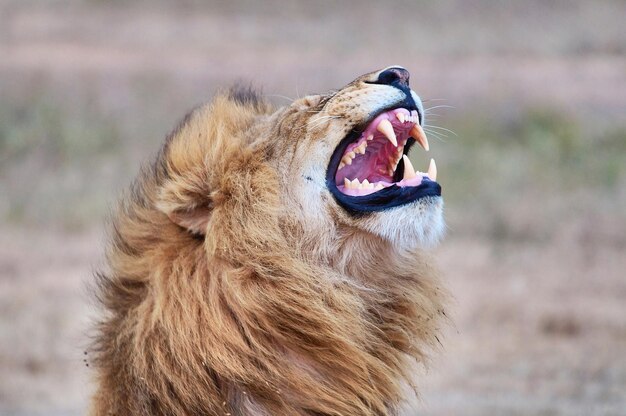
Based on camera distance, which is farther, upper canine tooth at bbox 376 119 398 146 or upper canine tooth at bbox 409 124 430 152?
upper canine tooth at bbox 409 124 430 152

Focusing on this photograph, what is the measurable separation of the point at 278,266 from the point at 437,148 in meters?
11.1

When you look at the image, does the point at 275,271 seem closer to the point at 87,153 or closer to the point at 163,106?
the point at 87,153

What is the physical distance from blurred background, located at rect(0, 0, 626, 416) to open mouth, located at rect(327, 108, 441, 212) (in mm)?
572

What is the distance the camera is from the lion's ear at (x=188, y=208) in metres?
3.37

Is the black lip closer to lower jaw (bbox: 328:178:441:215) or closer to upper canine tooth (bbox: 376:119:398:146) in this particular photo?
lower jaw (bbox: 328:178:441:215)

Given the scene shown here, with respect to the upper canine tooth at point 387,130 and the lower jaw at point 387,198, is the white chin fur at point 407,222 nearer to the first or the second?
the lower jaw at point 387,198

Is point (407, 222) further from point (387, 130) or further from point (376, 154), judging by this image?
point (376, 154)

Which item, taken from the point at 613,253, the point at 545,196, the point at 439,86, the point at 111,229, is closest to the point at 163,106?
the point at 439,86

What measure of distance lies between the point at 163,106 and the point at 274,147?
12.7 meters

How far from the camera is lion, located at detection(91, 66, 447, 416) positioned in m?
3.15

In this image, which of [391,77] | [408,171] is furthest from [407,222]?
[391,77]

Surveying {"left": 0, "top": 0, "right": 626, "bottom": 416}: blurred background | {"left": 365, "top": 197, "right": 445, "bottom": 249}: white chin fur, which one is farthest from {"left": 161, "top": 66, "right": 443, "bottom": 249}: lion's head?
{"left": 0, "top": 0, "right": 626, "bottom": 416}: blurred background

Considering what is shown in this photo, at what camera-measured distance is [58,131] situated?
14820 millimetres

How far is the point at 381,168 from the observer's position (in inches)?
145
